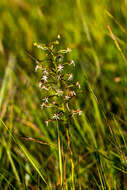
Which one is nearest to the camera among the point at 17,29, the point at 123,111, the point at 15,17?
the point at 123,111

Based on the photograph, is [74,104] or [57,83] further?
[74,104]

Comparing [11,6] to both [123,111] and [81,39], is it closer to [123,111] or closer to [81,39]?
[81,39]

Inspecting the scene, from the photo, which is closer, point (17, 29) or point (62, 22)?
point (62, 22)

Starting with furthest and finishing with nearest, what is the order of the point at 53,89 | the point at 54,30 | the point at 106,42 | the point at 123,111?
the point at 54,30 → the point at 106,42 → the point at 123,111 → the point at 53,89

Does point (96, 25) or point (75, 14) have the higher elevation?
point (75, 14)

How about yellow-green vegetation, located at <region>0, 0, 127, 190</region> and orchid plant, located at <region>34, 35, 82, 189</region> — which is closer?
orchid plant, located at <region>34, 35, 82, 189</region>

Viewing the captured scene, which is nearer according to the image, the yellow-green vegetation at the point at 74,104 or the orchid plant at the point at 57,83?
the orchid plant at the point at 57,83

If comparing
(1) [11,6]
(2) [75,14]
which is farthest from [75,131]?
(1) [11,6]

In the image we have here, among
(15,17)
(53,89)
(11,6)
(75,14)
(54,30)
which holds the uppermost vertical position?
(11,6)
